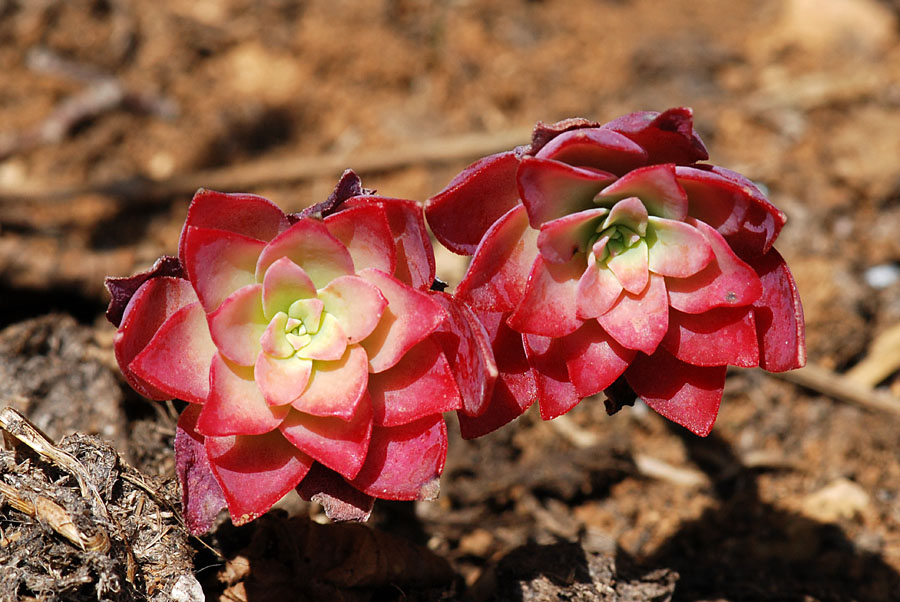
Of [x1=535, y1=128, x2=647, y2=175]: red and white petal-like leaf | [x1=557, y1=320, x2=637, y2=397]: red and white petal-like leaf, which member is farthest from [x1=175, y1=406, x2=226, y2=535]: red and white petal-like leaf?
[x1=535, y1=128, x2=647, y2=175]: red and white petal-like leaf

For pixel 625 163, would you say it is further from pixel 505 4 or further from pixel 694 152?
pixel 505 4

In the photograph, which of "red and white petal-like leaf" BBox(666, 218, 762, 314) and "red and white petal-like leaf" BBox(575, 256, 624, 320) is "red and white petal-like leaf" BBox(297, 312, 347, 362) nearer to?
"red and white petal-like leaf" BBox(575, 256, 624, 320)

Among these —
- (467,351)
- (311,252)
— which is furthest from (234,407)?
(467,351)

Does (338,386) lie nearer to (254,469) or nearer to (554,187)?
(254,469)

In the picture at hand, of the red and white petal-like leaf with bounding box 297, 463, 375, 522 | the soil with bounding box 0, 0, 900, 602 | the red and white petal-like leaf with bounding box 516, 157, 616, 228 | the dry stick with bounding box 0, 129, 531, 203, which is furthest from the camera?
the dry stick with bounding box 0, 129, 531, 203

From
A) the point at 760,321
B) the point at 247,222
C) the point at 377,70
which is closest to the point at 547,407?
the point at 760,321

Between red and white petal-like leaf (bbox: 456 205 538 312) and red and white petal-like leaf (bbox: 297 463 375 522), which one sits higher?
red and white petal-like leaf (bbox: 456 205 538 312)
